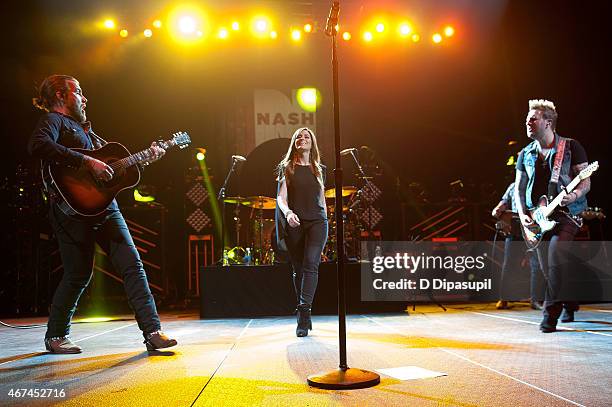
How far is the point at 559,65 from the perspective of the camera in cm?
938

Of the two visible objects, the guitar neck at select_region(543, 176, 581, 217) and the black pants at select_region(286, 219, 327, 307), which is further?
the black pants at select_region(286, 219, 327, 307)

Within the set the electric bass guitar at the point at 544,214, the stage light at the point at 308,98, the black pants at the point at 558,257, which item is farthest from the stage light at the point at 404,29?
the black pants at the point at 558,257

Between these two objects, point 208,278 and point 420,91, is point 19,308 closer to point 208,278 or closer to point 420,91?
point 208,278

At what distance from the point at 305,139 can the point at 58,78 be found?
1877 mm

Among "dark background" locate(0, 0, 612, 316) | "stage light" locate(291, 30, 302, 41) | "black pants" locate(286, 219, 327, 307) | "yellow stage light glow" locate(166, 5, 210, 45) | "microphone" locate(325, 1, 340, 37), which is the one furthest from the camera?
"stage light" locate(291, 30, 302, 41)

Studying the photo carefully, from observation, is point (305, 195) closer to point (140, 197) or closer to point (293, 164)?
point (293, 164)

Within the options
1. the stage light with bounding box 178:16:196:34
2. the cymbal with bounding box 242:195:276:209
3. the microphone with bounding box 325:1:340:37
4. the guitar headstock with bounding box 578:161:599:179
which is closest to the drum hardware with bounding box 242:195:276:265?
the cymbal with bounding box 242:195:276:209

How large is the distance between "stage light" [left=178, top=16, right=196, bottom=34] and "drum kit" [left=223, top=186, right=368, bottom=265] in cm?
317

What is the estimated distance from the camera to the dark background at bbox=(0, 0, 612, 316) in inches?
349

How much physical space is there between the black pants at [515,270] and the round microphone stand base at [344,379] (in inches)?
156

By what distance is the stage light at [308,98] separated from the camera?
10984 millimetres

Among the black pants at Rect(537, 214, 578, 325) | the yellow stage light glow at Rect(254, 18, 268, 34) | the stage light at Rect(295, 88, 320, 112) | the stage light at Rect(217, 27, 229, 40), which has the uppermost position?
the yellow stage light glow at Rect(254, 18, 268, 34)

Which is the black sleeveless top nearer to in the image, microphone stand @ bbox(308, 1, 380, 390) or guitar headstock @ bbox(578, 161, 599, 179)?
microphone stand @ bbox(308, 1, 380, 390)

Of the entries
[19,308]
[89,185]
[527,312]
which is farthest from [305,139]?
[19,308]
